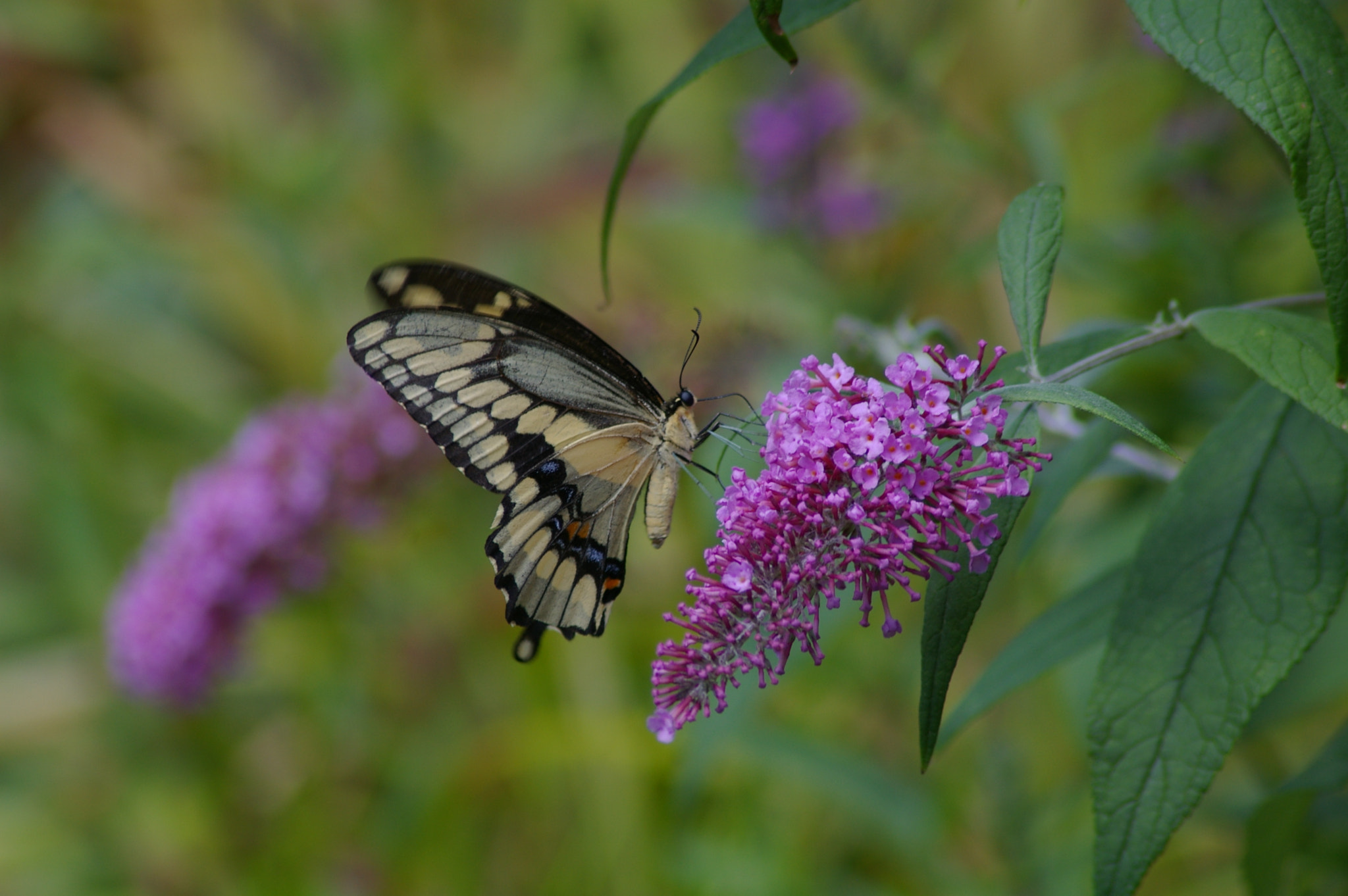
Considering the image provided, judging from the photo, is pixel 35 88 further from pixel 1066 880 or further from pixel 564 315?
pixel 1066 880

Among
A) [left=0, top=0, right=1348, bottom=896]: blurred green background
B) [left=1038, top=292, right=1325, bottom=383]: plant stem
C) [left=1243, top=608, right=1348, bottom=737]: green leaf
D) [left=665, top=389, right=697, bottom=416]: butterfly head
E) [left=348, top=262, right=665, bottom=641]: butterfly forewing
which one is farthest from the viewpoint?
[left=0, top=0, right=1348, bottom=896]: blurred green background

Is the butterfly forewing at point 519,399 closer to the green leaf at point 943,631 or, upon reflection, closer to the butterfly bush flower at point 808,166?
the green leaf at point 943,631

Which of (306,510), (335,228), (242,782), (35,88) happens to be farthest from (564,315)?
(35,88)

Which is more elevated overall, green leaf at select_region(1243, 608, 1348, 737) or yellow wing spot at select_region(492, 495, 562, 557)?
yellow wing spot at select_region(492, 495, 562, 557)

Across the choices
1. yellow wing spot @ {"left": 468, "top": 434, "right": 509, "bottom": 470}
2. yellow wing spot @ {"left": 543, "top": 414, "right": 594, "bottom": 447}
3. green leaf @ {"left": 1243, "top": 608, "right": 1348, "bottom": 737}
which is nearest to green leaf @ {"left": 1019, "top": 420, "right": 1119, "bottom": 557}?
green leaf @ {"left": 1243, "top": 608, "right": 1348, "bottom": 737}

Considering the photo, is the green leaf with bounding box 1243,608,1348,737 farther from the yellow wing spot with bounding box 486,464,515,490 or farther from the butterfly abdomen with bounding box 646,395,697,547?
the yellow wing spot with bounding box 486,464,515,490

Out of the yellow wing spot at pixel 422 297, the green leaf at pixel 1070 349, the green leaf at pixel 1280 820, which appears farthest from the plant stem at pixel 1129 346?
the yellow wing spot at pixel 422 297

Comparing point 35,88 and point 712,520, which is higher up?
point 35,88

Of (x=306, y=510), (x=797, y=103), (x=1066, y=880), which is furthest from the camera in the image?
(x=797, y=103)
